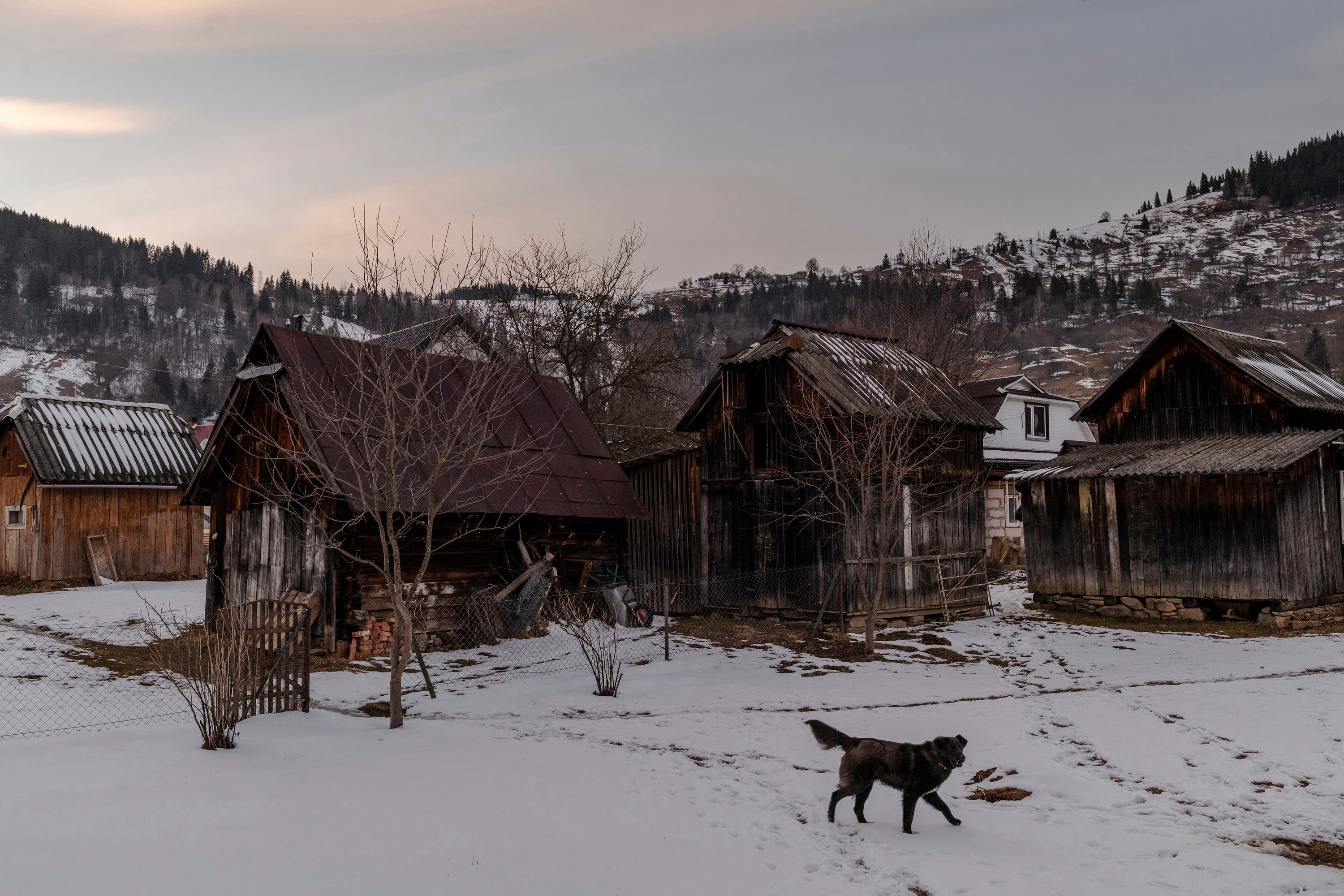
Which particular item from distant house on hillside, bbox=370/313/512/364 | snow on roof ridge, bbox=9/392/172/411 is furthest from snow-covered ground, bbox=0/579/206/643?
distant house on hillside, bbox=370/313/512/364

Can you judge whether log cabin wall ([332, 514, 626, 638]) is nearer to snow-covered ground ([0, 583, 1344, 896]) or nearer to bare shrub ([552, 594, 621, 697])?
bare shrub ([552, 594, 621, 697])

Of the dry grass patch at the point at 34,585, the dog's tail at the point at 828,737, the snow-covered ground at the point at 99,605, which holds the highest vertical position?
the dry grass patch at the point at 34,585

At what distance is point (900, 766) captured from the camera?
718 centimetres

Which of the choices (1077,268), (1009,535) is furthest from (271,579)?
(1077,268)

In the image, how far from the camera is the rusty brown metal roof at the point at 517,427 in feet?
51.3

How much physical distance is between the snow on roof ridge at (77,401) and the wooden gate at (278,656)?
1842cm

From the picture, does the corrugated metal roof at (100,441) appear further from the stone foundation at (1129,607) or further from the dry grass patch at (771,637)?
the stone foundation at (1129,607)

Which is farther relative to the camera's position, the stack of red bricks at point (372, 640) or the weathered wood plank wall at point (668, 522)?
Result: the weathered wood plank wall at point (668, 522)

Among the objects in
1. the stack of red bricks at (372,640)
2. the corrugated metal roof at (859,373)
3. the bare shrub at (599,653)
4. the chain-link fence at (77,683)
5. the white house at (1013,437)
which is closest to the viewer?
the chain-link fence at (77,683)

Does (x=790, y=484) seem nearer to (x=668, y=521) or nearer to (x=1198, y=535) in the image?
(x=668, y=521)

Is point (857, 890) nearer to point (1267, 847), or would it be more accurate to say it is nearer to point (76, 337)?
point (1267, 847)

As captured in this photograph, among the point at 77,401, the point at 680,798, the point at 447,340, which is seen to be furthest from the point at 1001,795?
the point at 77,401

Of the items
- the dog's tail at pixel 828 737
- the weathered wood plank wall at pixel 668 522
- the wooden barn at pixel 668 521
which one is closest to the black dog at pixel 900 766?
the dog's tail at pixel 828 737

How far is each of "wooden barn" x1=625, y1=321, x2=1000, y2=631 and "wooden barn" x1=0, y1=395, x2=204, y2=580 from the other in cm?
1457
